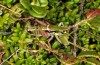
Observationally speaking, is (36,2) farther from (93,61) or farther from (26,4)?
(93,61)

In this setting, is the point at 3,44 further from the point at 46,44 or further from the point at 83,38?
the point at 83,38

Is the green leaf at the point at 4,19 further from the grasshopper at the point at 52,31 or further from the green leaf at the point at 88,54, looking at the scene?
the green leaf at the point at 88,54

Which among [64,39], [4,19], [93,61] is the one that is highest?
[4,19]

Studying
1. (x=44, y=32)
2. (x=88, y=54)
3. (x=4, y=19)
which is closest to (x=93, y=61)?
(x=88, y=54)

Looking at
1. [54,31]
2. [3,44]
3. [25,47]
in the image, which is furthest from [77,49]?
[3,44]

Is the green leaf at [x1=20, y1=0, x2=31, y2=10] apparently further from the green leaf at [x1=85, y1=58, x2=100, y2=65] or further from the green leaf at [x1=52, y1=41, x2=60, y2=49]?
the green leaf at [x1=85, y1=58, x2=100, y2=65]

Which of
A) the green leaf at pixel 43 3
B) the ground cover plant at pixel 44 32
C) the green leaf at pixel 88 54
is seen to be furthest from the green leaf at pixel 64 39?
the green leaf at pixel 43 3

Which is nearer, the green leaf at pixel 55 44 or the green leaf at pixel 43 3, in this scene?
the green leaf at pixel 43 3

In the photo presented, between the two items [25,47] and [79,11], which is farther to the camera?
[79,11]
